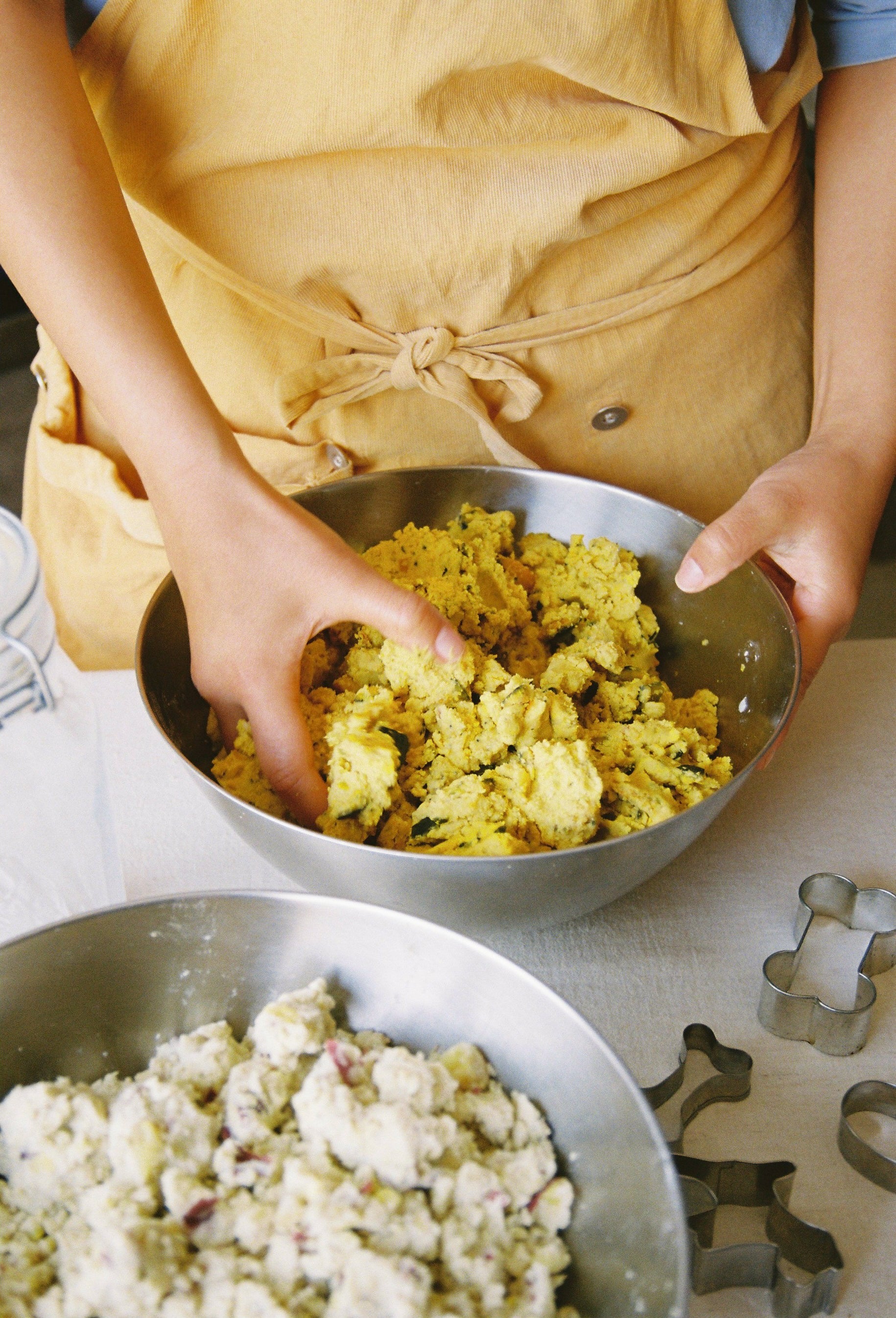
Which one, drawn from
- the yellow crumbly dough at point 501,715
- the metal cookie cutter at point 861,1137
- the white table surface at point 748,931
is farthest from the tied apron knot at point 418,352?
the metal cookie cutter at point 861,1137

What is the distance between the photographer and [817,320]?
3.10 ft

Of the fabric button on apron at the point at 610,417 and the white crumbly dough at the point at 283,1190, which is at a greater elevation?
the fabric button on apron at the point at 610,417

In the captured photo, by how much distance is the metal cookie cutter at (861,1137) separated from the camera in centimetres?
54

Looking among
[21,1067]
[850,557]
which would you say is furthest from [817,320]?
[21,1067]

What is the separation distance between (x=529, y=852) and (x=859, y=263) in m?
0.62

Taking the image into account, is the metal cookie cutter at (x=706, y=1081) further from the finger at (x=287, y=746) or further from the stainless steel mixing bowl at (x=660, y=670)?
the finger at (x=287, y=746)

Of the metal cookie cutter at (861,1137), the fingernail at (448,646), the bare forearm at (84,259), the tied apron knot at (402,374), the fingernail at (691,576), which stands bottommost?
the metal cookie cutter at (861,1137)

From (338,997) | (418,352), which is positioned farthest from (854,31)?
(338,997)

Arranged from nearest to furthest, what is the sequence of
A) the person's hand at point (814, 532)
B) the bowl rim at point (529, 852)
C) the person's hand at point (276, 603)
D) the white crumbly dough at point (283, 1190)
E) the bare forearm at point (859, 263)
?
the white crumbly dough at point (283, 1190), the bowl rim at point (529, 852), the person's hand at point (276, 603), the person's hand at point (814, 532), the bare forearm at point (859, 263)

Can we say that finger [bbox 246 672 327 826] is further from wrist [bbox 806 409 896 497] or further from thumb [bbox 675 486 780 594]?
wrist [bbox 806 409 896 497]

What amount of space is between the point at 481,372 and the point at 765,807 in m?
0.41

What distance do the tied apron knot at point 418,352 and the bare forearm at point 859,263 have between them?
0.32 m

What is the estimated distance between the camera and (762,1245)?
0.49 m

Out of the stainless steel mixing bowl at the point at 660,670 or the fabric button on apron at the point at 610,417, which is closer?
the stainless steel mixing bowl at the point at 660,670
